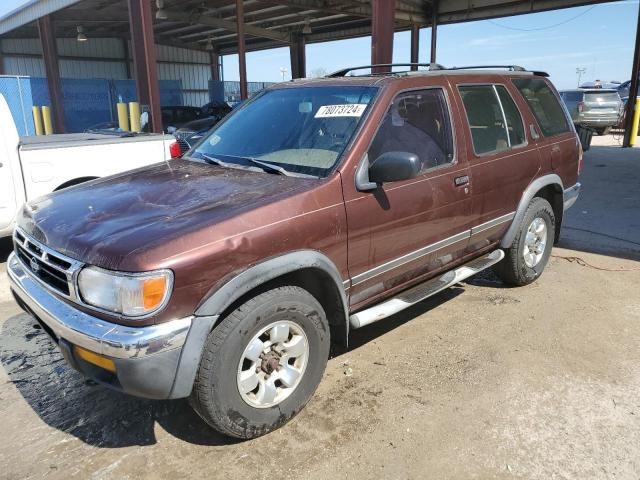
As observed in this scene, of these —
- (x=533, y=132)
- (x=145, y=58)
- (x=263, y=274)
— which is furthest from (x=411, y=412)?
(x=145, y=58)

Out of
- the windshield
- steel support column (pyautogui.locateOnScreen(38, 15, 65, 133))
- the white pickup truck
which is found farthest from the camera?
steel support column (pyautogui.locateOnScreen(38, 15, 65, 133))

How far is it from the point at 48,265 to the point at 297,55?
2328 centimetres

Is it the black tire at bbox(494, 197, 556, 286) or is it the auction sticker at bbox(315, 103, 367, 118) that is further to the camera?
the black tire at bbox(494, 197, 556, 286)

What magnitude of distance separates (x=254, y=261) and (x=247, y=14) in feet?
67.3

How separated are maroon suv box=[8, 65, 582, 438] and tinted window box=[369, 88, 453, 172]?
0.04 ft

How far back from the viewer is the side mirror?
114 inches

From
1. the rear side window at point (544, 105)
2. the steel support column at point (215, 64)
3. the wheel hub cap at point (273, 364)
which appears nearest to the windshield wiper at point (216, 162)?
the wheel hub cap at point (273, 364)

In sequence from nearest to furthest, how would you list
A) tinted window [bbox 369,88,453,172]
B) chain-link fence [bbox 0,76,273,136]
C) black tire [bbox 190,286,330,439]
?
black tire [bbox 190,286,330,439] → tinted window [bbox 369,88,453,172] → chain-link fence [bbox 0,76,273,136]

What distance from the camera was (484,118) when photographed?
13.3ft

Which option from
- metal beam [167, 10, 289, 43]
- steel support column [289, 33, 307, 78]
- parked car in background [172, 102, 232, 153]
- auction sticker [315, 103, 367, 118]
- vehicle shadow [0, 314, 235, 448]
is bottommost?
vehicle shadow [0, 314, 235, 448]

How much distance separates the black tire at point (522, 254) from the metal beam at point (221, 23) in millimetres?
16462

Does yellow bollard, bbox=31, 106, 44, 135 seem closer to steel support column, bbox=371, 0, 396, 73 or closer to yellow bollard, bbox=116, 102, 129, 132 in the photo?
yellow bollard, bbox=116, 102, 129, 132

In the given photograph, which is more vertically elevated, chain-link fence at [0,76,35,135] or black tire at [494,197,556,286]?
chain-link fence at [0,76,35,135]

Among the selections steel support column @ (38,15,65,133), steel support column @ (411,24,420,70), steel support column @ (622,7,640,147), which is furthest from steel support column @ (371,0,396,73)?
steel support column @ (38,15,65,133)
